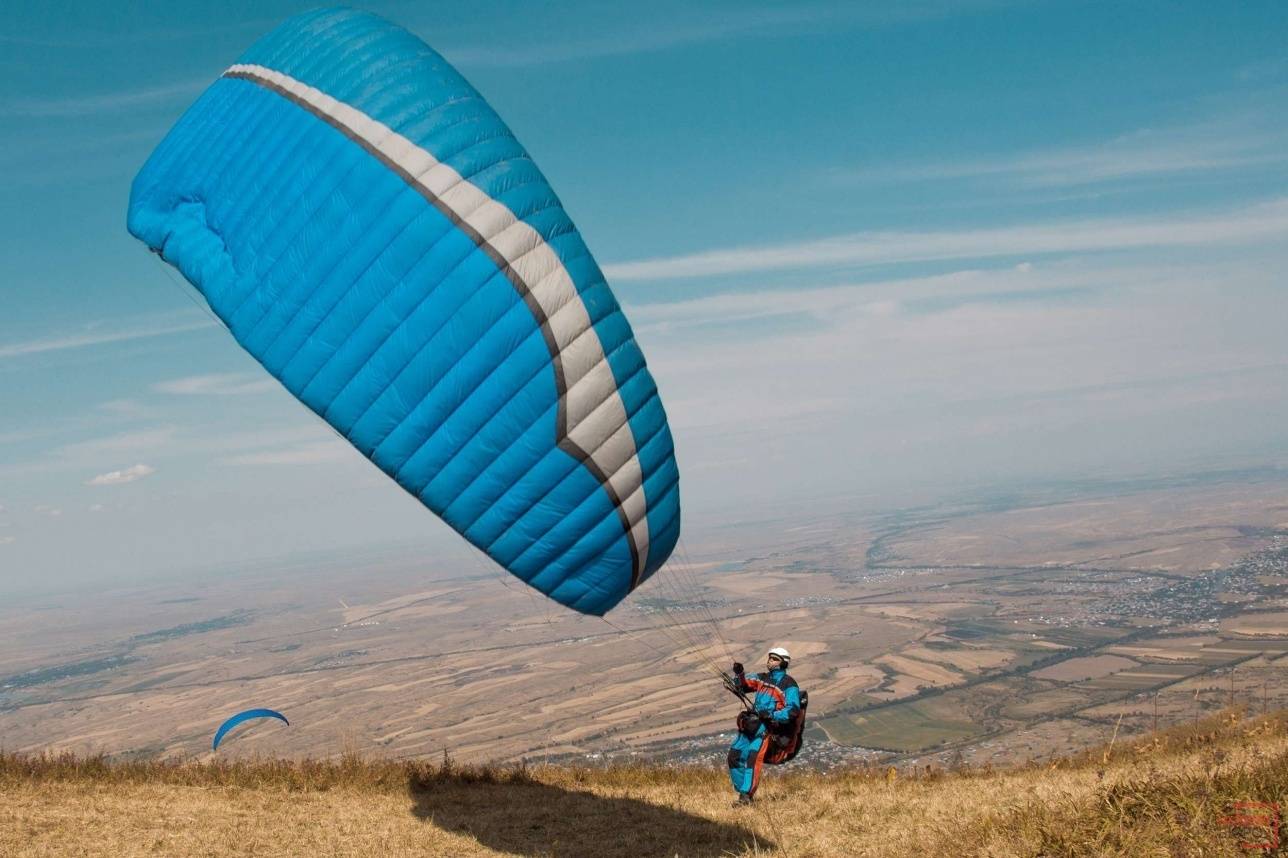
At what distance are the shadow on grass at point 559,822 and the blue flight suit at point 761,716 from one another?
573 millimetres

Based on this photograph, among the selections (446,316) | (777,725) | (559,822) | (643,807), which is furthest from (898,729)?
(446,316)

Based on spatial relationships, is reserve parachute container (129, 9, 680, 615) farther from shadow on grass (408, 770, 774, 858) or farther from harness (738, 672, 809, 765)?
shadow on grass (408, 770, 774, 858)

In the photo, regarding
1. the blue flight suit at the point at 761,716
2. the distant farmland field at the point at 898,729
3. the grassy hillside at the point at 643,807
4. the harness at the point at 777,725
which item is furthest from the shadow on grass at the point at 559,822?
the distant farmland field at the point at 898,729

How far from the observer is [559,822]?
10.4m

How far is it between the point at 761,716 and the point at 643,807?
8.24 ft

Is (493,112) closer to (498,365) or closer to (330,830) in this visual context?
(498,365)

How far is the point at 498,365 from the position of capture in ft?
24.2

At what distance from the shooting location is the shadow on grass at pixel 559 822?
29.8 ft

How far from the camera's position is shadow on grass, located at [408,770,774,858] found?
909 centimetres

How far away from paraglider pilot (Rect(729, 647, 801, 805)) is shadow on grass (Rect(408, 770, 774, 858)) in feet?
1.97

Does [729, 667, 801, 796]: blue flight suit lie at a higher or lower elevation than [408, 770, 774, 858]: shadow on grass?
higher

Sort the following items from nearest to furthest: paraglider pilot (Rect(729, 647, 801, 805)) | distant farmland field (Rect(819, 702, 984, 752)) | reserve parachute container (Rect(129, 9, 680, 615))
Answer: reserve parachute container (Rect(129, 9, 680, 615))
paraglider pilot (Rect(729, 647, 801, 805))
distant farmland field (Rect(819, 702, 984, 752))

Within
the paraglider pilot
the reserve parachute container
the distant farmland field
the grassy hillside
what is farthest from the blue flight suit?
the distant farmland field

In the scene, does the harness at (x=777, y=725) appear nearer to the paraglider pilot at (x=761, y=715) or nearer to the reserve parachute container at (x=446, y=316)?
the paraglider pilot at (x=761, y=715)
